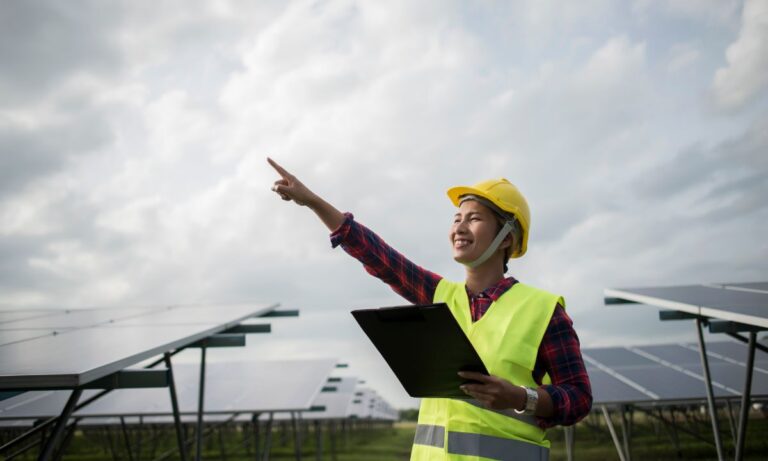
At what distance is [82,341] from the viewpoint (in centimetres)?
435

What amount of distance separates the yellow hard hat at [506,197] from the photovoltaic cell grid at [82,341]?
2.08 meters

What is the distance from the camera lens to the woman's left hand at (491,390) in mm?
2076

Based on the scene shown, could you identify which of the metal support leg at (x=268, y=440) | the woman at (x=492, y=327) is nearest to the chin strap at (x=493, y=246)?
the woman at (x=492, y=327)

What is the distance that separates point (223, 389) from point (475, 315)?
815 cm

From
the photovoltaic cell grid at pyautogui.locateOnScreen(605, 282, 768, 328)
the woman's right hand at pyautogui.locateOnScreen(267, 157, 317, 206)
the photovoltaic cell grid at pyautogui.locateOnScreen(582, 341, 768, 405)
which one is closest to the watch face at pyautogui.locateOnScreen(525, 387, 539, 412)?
the woman's right hand at pyautogui.locateOnScreen(267, 157, 317, 206)

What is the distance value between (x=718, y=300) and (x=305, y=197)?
434 cm

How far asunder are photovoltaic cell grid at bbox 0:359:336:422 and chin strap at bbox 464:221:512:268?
6.41 meters

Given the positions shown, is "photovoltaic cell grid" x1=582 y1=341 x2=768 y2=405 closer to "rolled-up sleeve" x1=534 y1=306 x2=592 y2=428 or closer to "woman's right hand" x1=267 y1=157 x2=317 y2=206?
"rolled-up sleeve" x1=534 y1=306 x2=592 y2=428

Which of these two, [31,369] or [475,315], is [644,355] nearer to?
[475,315]

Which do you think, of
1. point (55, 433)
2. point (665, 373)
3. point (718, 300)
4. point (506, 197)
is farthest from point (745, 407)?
point (55, 433)

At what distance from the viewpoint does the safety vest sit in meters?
2.32

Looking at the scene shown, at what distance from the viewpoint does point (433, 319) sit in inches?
77.6

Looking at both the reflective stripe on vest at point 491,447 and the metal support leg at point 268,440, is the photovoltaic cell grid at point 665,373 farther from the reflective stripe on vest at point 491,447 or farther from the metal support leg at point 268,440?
the reflective stripe on vest at point 491,447

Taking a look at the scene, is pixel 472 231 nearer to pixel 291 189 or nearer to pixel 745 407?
pixel 291 189
